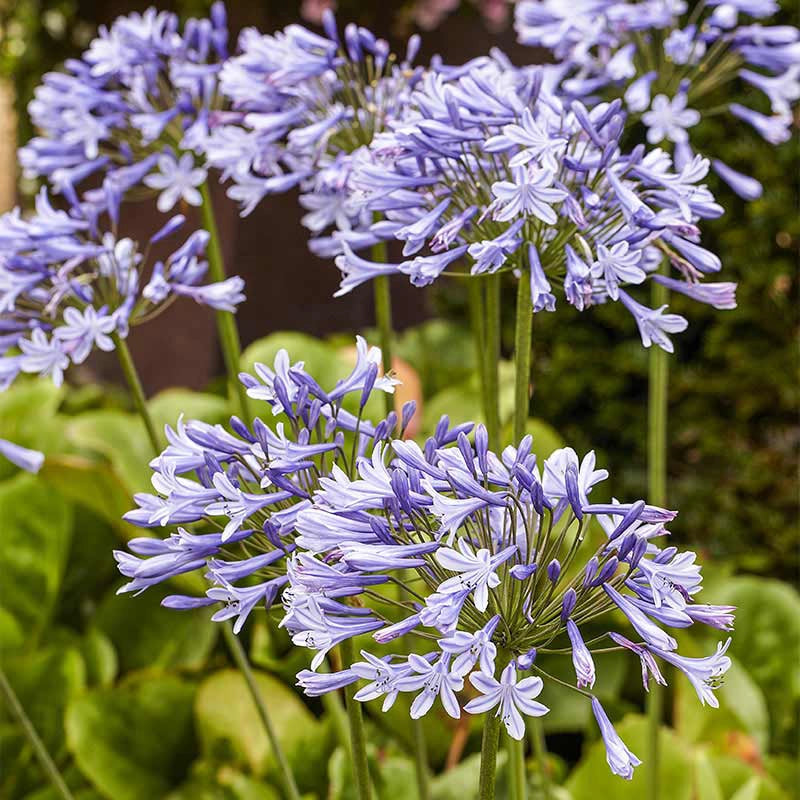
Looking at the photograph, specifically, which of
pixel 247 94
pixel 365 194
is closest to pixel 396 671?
pixel 365 194

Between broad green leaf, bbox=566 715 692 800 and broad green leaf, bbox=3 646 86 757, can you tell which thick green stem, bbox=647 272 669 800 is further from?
broad green leaf, bbox=3 646 86 757

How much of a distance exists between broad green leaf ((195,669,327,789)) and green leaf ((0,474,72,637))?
0.69m

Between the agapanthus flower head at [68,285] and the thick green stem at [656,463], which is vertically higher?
the agapanthus flower head at [68,285]

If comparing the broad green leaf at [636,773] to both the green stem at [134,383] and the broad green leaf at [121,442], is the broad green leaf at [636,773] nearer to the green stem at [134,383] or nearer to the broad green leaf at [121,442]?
the green stem at [134,383]

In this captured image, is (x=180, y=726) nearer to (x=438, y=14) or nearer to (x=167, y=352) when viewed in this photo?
(x=167, y=352)

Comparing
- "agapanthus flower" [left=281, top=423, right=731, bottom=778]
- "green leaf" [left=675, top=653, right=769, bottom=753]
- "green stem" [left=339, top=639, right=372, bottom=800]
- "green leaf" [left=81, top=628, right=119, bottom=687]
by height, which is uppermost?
"agapanthus flower" [left=281, top=423, right=731, bottom=778]

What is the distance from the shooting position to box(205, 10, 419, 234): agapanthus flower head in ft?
5.21

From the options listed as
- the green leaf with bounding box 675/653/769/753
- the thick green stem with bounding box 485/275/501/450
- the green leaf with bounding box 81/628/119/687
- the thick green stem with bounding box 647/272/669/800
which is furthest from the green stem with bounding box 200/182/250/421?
the green leaf with bounding box 675/653/769/753

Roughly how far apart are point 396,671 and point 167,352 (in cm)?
493

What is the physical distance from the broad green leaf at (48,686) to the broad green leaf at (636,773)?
1281 mm

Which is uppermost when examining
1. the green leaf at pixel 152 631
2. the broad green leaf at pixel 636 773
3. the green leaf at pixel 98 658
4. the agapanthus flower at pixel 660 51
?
the agapanthus flower at pixel 660 51

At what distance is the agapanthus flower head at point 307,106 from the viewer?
1588 mm

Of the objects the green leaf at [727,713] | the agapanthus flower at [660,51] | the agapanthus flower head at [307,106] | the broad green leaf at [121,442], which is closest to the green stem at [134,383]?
the agapanthus flower head at [307,106]

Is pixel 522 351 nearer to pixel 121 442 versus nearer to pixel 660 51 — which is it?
pixel 660 51
